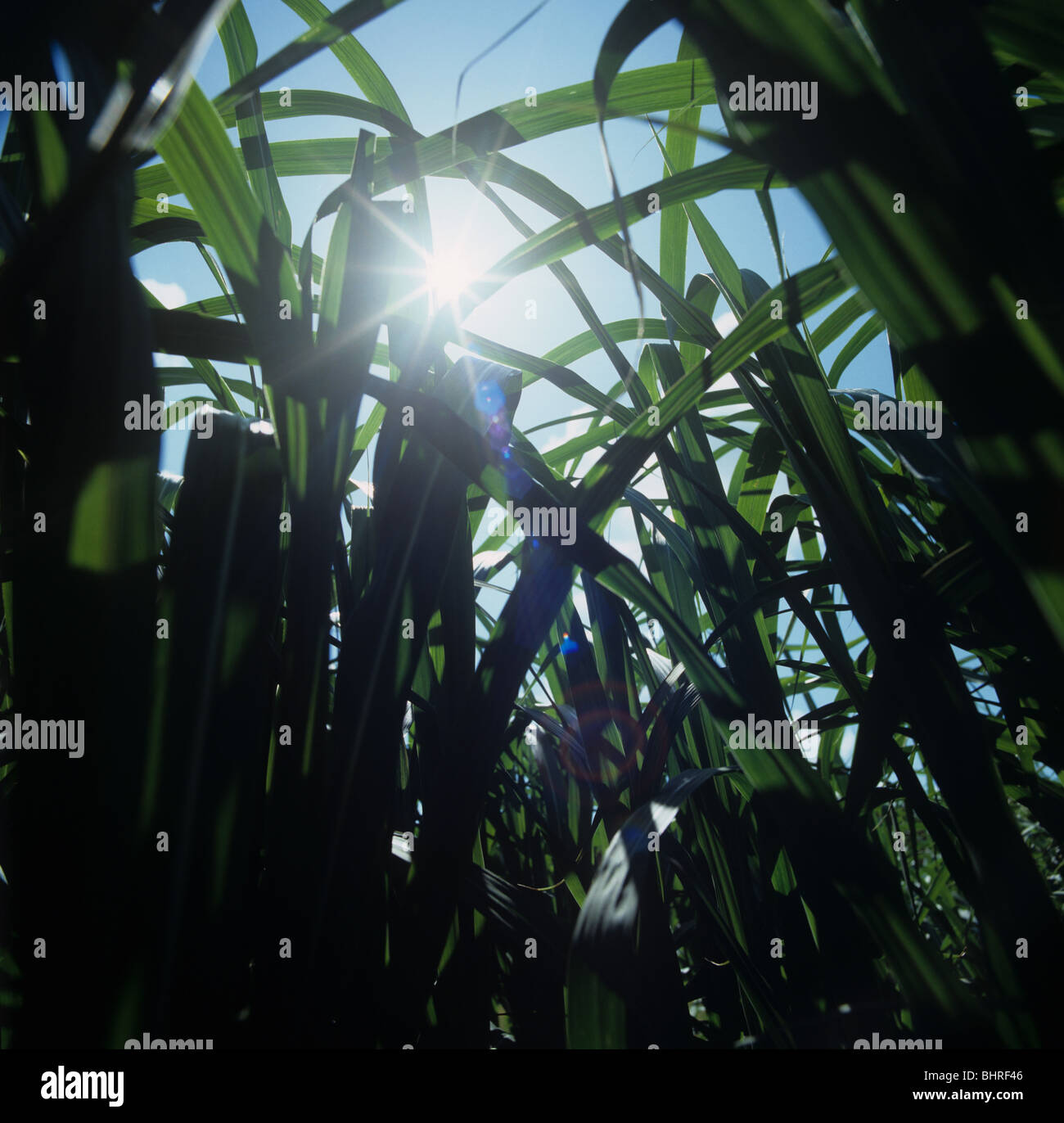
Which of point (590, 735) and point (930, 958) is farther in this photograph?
point (590, 735)

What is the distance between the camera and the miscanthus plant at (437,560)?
233 mm

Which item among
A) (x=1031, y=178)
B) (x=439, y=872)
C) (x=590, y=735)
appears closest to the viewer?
(x=1031, y=178)

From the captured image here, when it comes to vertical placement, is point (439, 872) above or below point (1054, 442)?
below

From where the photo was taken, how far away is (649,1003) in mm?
363

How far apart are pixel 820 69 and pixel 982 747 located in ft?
1.07

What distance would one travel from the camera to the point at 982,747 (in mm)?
287

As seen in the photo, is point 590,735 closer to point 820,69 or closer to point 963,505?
point 963,505

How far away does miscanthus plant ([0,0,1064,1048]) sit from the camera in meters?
0.23

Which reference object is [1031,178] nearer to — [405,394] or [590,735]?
[405,394]

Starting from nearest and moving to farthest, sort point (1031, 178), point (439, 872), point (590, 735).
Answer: point (1031, 178) < point (439, 872) < point (590, 735)

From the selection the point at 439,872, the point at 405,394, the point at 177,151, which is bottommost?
the point at 439,872

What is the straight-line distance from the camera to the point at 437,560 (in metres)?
0.37
